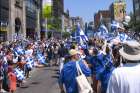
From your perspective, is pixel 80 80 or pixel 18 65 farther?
pixel 18 65

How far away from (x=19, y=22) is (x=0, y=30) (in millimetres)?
13522

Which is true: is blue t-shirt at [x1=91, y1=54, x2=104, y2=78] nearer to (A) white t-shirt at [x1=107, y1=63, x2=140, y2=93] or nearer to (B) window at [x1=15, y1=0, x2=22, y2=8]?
(A) white t-shirt at [x1=107, y1=63, x2=140, y2=93]

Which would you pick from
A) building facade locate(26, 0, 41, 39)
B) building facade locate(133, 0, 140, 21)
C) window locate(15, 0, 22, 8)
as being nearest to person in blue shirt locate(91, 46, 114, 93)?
window locate(15, 0, 22, 8)

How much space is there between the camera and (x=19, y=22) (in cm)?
6700

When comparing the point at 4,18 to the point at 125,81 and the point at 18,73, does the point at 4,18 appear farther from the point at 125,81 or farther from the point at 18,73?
the point at 125,81

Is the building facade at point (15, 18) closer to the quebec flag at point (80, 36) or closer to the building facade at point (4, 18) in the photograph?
the building facade at point (4, 18)

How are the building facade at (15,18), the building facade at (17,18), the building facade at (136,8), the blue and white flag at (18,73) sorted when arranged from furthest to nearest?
1. the building facade at (136,8)
2. the building facade at (17,18)
3. the building facade at (15,18)
4. the blue and white flag at (18,73)

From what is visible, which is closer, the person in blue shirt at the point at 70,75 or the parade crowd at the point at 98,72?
the parade crowd at the point at 98,72

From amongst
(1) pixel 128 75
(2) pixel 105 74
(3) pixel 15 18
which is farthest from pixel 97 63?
(3) pixel 15 18

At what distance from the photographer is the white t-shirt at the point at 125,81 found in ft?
17.3

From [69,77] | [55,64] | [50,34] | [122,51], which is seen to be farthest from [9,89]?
[50,34]

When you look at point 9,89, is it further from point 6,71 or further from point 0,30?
point 0,30

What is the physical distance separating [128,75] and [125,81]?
0.24 ft

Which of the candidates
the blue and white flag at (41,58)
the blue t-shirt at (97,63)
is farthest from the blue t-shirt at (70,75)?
the blue and white flag at (41,58)
